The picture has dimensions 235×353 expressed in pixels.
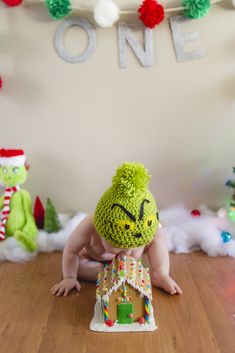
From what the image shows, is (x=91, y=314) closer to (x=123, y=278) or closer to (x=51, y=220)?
(x=123, y=278)

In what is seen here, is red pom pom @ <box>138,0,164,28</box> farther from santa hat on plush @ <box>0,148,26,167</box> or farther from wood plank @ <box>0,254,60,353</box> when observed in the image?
wood plank @ <box>0,254,60,353</box>

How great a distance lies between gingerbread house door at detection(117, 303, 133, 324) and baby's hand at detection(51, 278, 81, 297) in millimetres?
169

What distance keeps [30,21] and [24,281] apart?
2.44 feet

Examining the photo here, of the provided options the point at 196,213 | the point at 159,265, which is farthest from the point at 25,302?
the point at 196,213

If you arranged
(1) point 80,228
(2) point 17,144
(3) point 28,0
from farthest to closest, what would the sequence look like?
(2) point 17,144 → (3) point 28,0 → (1) point 80,228

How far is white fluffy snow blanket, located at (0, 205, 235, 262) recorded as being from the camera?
1139mm

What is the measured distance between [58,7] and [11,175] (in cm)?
49

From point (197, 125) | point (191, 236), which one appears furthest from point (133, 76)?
point (191, 236)

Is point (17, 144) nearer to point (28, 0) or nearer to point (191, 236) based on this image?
point (28, 0)

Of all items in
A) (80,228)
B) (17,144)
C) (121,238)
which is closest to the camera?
(121,238)

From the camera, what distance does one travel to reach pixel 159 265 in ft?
3.23

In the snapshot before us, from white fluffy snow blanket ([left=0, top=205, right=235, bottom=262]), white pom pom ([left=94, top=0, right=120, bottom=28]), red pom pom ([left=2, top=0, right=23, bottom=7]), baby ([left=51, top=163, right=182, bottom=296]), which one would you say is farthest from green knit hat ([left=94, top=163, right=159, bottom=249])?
red pom pom ([left=2, top=0, right=23, bottom=7])

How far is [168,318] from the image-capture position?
33.4 inches

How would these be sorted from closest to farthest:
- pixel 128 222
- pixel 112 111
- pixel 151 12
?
pixel 128 222
pixel 151 12
pixel 112 111
